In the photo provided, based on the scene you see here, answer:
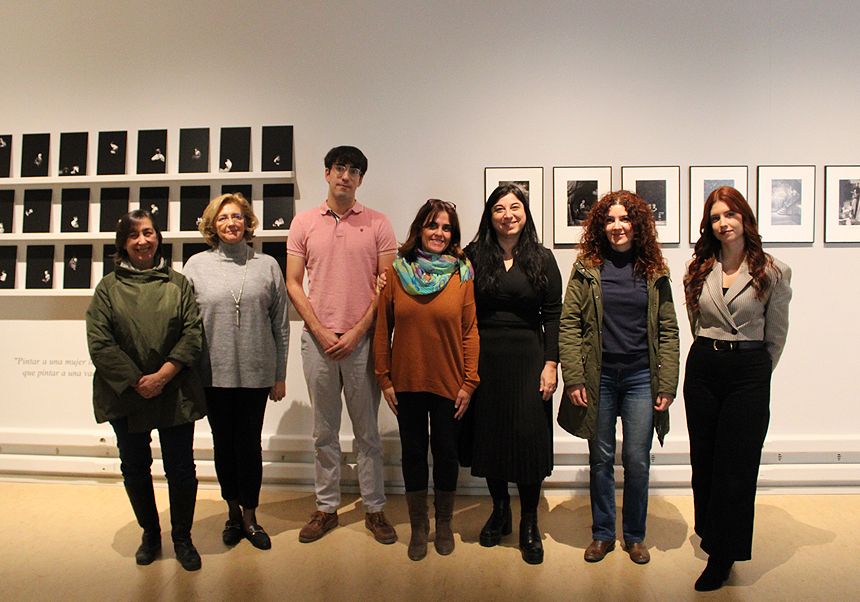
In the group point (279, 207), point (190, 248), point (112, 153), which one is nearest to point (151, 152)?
point (112, 153)

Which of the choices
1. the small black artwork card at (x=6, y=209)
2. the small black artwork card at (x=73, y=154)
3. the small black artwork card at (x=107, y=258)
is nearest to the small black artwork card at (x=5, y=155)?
the small black artwork card at (x=6, y=209)

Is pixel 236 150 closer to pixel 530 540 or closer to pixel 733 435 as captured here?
pixel 530 540

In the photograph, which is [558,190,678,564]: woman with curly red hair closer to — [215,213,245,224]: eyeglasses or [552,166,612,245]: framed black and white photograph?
[552,166,612,245]: framed black and white photograph

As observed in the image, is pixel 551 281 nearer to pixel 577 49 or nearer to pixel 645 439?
pixel 645 439

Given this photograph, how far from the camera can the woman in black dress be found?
2.42 metres

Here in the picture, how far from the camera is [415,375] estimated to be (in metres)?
2.43

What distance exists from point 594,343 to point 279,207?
6.47 ft

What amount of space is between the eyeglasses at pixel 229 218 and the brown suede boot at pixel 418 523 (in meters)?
1.43

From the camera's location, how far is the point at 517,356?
2.43 metres

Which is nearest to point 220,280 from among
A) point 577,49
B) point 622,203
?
point 622,203

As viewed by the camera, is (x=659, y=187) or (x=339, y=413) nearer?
(x=339, y=413)

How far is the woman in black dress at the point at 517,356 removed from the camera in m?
2.42

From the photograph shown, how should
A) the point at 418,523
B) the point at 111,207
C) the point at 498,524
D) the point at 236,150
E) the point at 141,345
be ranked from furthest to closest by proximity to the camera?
the point at 111,207 < the point at 236,150 < the point at 498,524 < the point at 418,523 < the point at 141,345

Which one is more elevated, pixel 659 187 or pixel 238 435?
pixel 659 187
